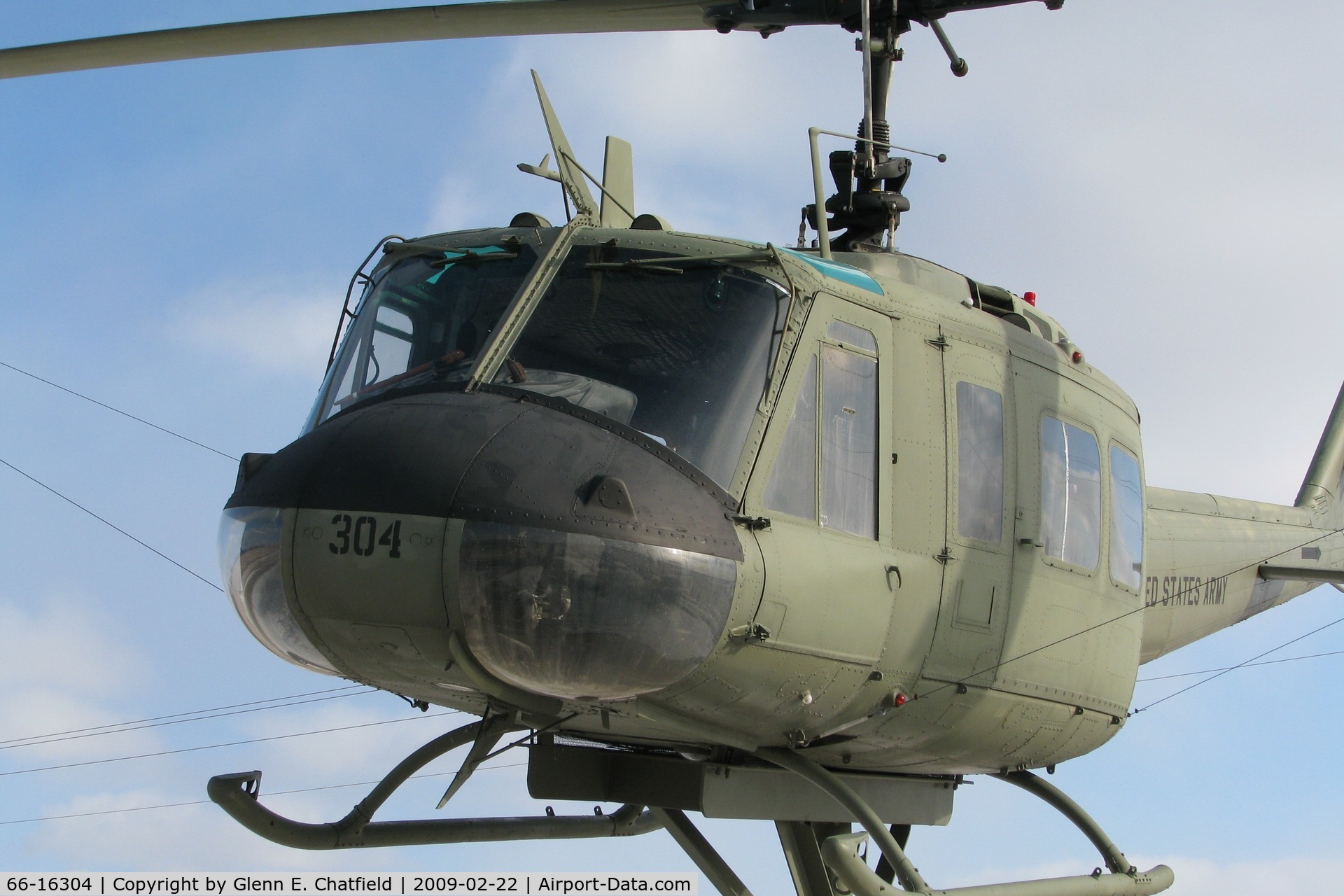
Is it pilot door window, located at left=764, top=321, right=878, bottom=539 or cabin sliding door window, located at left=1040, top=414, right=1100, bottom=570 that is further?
cabin sliding door window, located at left=1040, top=414, right=1100, bottom=570

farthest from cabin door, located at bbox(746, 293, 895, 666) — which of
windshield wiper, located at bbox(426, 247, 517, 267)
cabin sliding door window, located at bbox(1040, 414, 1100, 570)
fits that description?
windshield wiper, located at bbox(426, 247, 517, 267)

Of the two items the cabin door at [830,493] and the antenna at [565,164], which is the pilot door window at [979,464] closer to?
the cabin door at [830,493]

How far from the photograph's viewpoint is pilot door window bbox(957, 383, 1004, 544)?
21.6ft

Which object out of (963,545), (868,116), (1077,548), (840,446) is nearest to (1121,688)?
(1077,548)

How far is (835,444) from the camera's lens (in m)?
6.12

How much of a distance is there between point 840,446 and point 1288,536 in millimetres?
5712

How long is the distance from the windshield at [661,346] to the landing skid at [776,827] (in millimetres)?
1471

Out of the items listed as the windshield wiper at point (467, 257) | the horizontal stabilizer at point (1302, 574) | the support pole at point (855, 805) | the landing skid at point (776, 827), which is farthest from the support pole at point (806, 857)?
the horizontal stabilizer at point (1302, 574)

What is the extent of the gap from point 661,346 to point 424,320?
1106 millimetres

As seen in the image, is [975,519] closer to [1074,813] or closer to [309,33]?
[1074,813]

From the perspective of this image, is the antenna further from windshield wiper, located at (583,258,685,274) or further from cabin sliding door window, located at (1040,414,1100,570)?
cabin sliding door window, located at (1040,414,1100,570)

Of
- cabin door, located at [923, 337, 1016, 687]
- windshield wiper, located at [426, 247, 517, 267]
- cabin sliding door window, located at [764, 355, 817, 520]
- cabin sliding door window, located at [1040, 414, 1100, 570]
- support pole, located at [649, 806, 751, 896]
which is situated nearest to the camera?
cabin sliding door window, located at [764, 355, 817, 520]

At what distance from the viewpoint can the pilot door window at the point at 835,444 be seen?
19.3 ft

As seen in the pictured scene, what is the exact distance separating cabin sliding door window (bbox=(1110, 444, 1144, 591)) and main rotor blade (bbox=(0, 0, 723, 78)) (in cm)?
319
